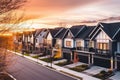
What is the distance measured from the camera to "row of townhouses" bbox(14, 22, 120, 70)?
37188 mm

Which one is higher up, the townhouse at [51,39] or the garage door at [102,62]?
the townhouse at [51,39]

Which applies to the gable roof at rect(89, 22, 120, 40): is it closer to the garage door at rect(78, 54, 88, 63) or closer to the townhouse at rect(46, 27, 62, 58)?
the garage door at rect(78, 54, 88, 63)

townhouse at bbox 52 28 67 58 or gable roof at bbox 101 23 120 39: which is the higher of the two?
gable roof at bbox 101 23 120 39

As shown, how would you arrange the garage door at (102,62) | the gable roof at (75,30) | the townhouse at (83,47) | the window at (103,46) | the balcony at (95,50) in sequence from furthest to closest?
1. the gable roof at (75,30)
2. the townhouse at (83,47)
3. the window at (103,46)
4. the balcony at (95,50)
5. the garage door at (102,62)

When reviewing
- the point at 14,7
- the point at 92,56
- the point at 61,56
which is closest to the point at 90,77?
the point at 92,56

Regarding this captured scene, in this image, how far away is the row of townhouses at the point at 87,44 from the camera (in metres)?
37.2

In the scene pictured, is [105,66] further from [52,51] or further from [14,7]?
[14,7]

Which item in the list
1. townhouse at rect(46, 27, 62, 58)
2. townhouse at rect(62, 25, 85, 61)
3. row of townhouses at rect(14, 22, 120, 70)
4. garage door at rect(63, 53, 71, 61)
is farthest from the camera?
townhouse at rect(46, 27, 62, 58)

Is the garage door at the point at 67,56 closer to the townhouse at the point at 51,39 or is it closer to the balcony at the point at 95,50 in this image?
the balcony at the point at 95,50

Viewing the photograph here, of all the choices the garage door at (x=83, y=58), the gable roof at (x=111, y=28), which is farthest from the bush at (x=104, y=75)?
the garage door at (x=83, y=58)

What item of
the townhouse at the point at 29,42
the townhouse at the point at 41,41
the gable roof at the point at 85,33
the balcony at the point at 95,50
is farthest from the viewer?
the townhouse at the point at 29,42

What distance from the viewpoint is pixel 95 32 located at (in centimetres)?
4072

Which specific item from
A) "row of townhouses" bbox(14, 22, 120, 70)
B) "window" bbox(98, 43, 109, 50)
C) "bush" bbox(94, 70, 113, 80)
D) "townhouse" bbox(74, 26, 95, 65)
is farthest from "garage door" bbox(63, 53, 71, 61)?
"bush" bbox(94, 70, 113, 80)

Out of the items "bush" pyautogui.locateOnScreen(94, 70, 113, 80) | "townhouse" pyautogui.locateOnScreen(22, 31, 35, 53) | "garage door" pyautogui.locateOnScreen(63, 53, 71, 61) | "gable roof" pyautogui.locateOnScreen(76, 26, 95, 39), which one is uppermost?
"gable roof" pyautogui.locateOnScreen(76, 26, 95, 39)
